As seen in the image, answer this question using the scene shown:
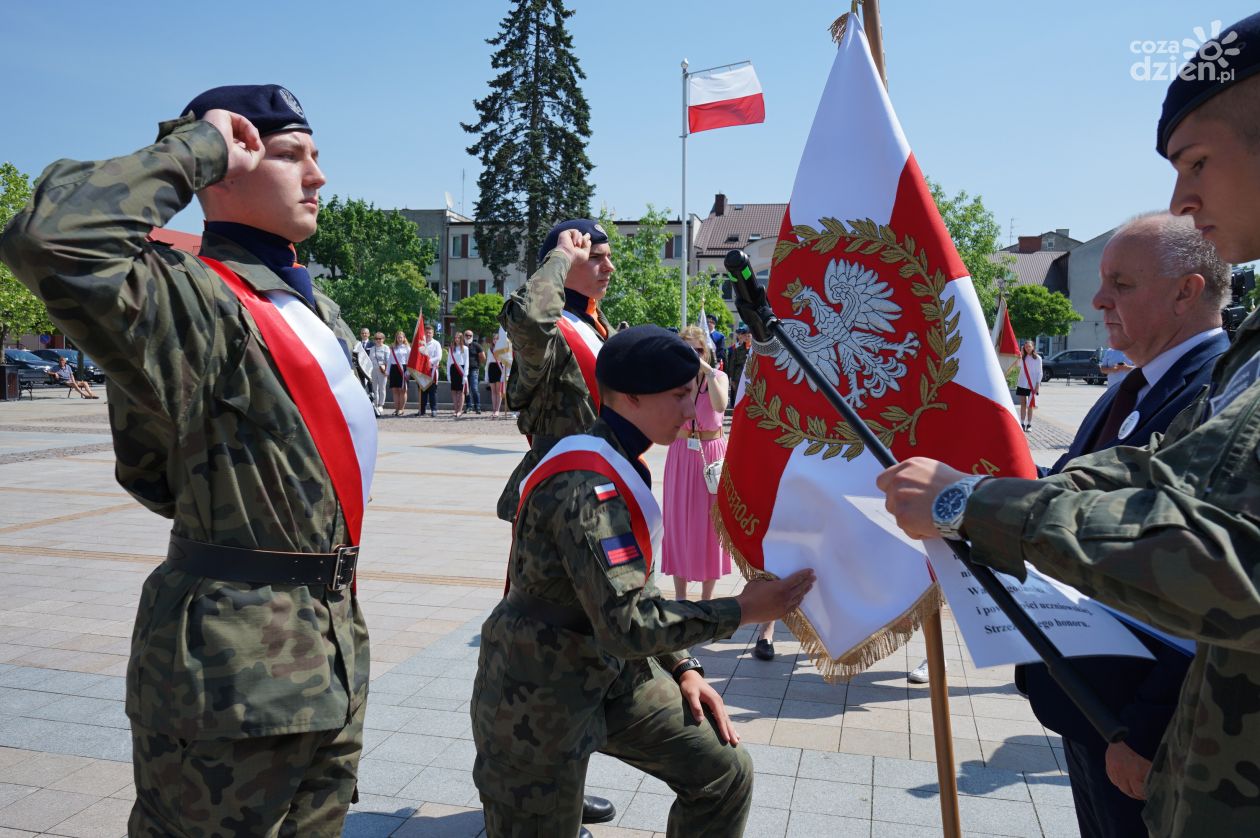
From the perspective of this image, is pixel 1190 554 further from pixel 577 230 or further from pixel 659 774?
pixel 577 230

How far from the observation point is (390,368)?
24.1m

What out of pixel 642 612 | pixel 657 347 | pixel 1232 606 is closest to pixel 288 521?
pixel 642 612

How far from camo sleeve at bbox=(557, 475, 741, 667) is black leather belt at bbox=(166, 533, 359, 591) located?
2.01 ft

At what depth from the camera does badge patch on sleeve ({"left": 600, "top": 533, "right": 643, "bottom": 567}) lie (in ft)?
7.32

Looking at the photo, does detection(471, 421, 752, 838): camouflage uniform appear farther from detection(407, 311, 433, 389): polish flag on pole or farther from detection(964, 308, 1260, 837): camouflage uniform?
detection(407, 311, 433, 389): polish flag on pole

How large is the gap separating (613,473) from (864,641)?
3.58 feet

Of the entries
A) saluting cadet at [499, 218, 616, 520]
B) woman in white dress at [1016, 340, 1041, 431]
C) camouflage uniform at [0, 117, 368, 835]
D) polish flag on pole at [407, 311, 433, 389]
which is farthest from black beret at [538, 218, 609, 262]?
polish flag on pole at [407, 311, 433, 389]

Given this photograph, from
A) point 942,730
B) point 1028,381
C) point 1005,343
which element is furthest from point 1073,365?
point 942,730

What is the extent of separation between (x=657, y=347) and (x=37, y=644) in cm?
497

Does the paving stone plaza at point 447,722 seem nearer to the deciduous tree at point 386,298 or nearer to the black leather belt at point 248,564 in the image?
the black leather belt at point 248,564

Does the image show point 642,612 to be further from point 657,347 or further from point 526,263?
point 526,263

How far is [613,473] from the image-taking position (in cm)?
240

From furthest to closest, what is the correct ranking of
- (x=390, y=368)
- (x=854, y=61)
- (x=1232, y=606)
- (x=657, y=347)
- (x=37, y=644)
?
(x=390, y=368)
(x=37, y=644)
(x=854, y=61)
(x=657, y=347)
(x=1232, y=606)

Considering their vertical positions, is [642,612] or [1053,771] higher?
[642,612]
